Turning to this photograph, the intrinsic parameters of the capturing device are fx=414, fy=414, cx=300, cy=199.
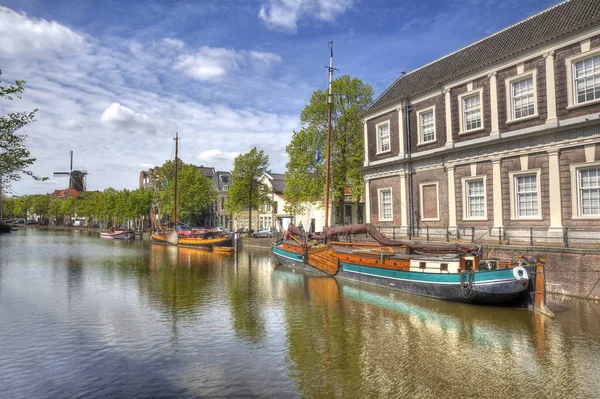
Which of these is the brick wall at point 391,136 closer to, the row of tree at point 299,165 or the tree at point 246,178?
the row of tree at point 299,165

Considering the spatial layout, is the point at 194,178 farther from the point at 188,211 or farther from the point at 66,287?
the point at 66,287

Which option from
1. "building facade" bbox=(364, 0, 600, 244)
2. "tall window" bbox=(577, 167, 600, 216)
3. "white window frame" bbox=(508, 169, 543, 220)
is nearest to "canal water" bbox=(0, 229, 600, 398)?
"tall window" bbox=(577, 167, 600, 216)

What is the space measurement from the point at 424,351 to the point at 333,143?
27.6 m

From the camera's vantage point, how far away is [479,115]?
78.3ft

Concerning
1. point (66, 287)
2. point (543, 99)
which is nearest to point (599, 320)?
point (543, 99)

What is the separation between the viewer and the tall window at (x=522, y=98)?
832 inches

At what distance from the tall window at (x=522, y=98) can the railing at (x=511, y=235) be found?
605cm

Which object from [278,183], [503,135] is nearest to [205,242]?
[278,183]

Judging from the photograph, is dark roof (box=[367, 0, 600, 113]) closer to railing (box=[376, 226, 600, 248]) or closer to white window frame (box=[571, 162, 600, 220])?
white window frame (box=[571, 162, 600, 220])

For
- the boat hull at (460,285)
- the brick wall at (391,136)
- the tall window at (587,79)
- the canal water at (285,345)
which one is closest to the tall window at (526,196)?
the tall window at (587,79)

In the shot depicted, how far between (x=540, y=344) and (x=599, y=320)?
366 cm

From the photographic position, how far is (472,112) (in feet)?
79.8

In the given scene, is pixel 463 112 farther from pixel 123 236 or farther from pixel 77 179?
pixel 77 179

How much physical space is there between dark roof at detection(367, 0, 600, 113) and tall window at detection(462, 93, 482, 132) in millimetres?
1592
